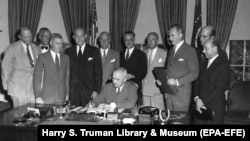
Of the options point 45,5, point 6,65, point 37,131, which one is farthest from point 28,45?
point 45,5

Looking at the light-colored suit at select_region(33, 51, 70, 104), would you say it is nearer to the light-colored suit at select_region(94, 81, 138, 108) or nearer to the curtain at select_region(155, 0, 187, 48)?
the light-colored suit at select_region(94, 81, 138, 108)

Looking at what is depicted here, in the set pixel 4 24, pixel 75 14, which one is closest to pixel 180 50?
pixel 75 14

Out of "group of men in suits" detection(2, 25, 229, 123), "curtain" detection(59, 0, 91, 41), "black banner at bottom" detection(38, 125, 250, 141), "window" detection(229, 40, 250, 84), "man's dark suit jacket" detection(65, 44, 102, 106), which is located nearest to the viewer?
"black banner at bottom" detection(38, 125, 250, 141)

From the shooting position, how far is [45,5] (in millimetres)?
8188

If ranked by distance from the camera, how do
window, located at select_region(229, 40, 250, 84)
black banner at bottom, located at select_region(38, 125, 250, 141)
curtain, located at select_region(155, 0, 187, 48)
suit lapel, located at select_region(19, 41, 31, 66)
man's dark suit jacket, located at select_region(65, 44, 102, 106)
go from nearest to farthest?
black banner at bottom, located at select_region(38, 125, 250, 141)
suit lapel, located at select_region(19, 41, 31, 66)
man's dark suit jacket, located at select_region(65, 44, 102, 106)
window, located at select_region(229, 40, 250, 84)
curtain, located at select_region(155, 0, 187, 48)

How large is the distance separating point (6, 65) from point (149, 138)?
9.87 ft

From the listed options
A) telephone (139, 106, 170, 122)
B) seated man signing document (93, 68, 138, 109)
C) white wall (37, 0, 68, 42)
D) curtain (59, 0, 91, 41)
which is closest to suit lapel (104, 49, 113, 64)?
seated man signing document (93, 68, 138, 109)

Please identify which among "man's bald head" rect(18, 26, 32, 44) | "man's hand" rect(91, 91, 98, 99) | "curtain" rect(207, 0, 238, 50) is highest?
"curtain" rect(207, 0, 238, 50)

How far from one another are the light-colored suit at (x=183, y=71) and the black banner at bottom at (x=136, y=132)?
1365 millimetres

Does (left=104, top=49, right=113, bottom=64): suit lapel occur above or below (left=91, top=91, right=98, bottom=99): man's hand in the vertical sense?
above

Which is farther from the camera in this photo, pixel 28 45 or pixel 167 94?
pixel 28 45

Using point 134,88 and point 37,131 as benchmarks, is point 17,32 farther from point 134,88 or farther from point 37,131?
point 37,131

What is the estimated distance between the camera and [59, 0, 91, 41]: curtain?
25.7ft

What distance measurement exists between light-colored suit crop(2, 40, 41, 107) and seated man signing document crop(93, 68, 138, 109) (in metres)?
1.45
